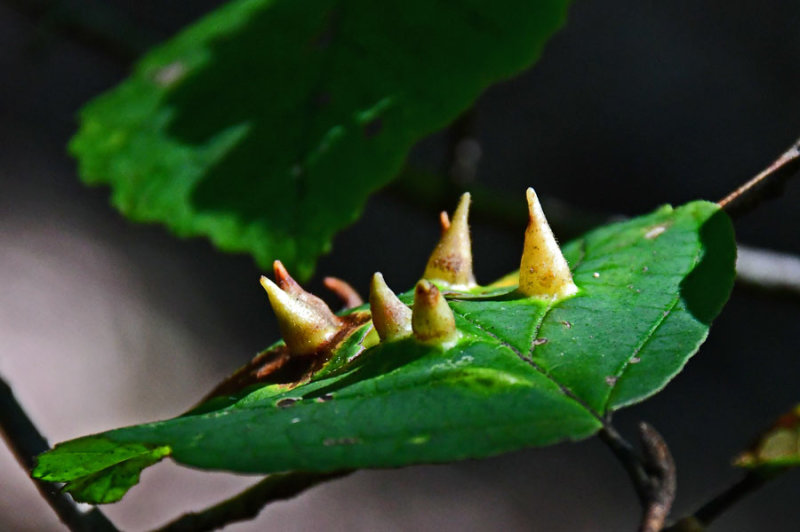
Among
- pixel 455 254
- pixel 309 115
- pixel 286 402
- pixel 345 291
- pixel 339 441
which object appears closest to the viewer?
pixel 339 441

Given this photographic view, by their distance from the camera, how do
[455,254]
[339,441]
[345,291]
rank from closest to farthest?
[339,441] < [455,254] < [345,291]

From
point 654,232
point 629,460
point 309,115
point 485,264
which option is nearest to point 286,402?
point 629,460

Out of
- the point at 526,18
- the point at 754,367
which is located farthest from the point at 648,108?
the point at 526,18

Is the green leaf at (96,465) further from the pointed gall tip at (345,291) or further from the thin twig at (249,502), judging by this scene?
the pointed gall tip at (345,291)

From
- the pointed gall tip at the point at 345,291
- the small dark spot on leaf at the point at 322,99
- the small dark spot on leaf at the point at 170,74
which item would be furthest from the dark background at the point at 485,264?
the pointed gall tip at the point at 345,291

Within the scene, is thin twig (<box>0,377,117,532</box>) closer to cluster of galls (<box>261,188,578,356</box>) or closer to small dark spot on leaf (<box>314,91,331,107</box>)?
cluster of galls (<box>261,188,578,356</box>)

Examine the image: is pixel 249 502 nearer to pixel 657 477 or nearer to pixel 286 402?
pixel 286 402

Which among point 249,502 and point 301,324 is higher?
point 301,324

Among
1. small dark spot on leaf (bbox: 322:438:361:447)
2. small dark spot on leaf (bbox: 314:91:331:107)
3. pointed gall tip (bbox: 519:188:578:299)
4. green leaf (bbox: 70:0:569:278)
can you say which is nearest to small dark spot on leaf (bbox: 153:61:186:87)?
green leaf (bbox: 70:0:569:278)

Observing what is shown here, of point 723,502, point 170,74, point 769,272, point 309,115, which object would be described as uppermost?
point 170,74

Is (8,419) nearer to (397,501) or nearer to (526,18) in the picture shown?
(526,18)
